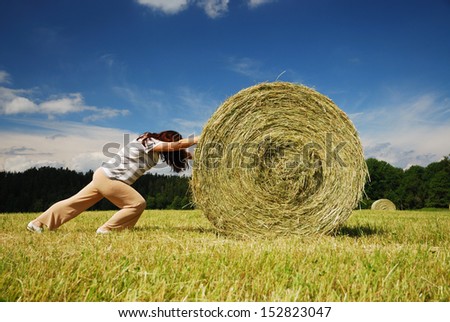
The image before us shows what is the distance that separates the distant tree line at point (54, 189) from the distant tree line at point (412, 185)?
2316 centimetres

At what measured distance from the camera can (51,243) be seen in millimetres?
3992

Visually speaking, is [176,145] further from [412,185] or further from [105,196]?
[412,185]

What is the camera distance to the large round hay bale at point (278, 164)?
15.9ft

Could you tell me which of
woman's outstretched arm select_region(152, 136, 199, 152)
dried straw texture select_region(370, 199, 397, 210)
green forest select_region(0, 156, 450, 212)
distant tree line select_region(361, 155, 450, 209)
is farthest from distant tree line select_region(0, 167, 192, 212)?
distant tree line select_region(361, 155, 450, 209)

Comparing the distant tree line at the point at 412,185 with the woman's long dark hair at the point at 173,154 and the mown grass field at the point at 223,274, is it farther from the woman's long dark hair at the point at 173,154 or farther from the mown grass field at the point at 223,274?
the mown grass field at the point at 223,274

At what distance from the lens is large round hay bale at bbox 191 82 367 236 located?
15.9ft

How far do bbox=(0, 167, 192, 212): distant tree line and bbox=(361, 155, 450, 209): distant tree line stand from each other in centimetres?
2316

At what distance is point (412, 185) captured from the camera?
43.3m

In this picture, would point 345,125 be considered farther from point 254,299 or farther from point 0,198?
point 0,198

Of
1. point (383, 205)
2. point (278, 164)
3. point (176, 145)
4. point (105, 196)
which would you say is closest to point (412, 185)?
point (383, 205)

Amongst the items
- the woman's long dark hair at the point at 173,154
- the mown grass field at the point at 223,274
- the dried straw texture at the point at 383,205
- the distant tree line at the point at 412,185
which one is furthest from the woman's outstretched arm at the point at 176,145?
the distant tree line at the point at 412,185

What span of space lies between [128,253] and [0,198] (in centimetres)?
2605

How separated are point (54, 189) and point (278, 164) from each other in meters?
26.8

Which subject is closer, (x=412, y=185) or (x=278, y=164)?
(x=278, y=164)
